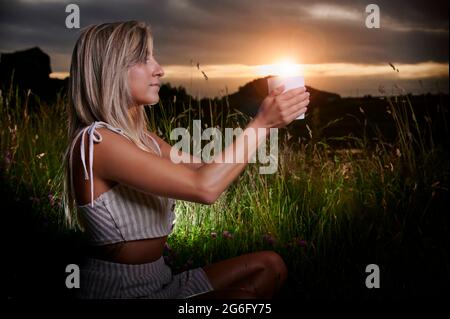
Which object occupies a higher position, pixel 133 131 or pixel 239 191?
pixel 133 131

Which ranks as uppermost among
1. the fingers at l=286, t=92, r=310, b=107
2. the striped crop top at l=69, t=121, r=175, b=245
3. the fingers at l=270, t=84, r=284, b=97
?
the fingers at l=270, t=84, r=284, b=97

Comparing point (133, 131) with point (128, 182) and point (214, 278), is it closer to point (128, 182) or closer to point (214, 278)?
point (128, 182)

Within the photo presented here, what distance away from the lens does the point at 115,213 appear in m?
2.17

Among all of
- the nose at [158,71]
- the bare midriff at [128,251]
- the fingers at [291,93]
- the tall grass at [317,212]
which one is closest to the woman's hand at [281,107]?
the fingers at [291,93]

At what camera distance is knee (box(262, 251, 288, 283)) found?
8.16 feet

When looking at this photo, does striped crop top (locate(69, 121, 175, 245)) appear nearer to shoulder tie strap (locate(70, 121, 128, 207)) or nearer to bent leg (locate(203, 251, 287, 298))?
shoulder tie strap (locate(70, 121, 128, 207))

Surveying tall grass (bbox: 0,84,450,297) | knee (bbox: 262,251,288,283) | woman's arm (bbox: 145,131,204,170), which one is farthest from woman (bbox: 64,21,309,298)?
tall grass (bbox: 0,84,450,297)

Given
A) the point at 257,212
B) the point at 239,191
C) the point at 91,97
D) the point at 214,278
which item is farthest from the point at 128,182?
the point at 239,191

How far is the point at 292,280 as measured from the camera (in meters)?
3.61

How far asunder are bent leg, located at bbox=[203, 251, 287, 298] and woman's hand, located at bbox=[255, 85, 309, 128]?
2.21ft

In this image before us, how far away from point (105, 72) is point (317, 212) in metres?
2.82

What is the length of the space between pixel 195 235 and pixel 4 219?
4.65 ft

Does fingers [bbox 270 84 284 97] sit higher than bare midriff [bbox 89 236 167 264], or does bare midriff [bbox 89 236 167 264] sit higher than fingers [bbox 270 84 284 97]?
fingers [bbox 270 84 284 97]

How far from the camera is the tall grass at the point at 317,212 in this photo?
12.5 ft
